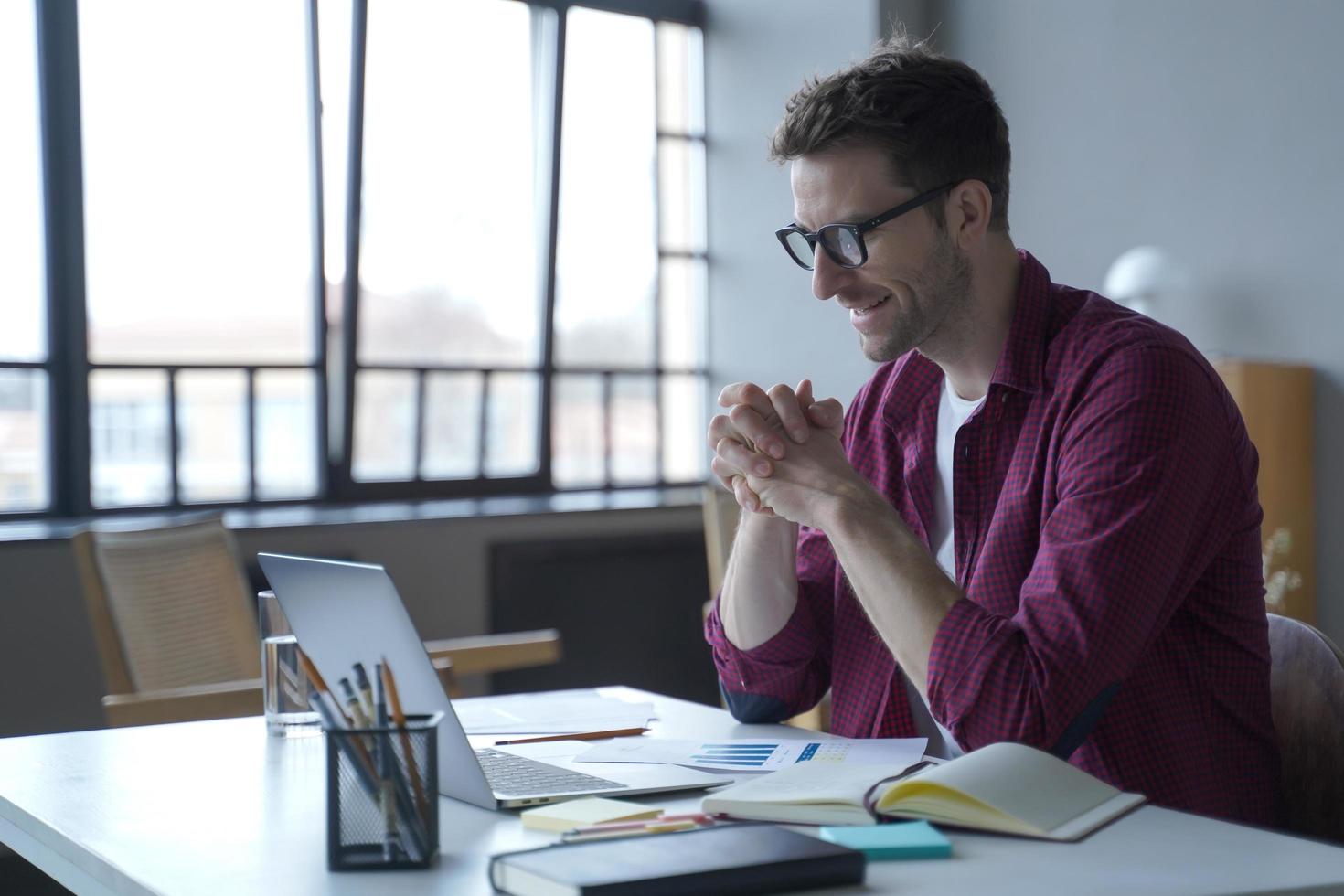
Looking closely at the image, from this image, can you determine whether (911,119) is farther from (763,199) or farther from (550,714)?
(763,199)

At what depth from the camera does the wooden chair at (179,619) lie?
2.86 metres

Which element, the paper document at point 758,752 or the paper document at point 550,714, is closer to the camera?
the paper document at point 758,752

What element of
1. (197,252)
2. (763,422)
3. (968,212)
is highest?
(197,252)

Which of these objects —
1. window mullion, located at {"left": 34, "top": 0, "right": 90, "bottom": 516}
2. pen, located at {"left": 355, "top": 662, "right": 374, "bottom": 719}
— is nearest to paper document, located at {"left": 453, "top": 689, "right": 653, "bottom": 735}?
pen, located at {"left": 355, "top": 662, "right": 374, "bottom": 719}

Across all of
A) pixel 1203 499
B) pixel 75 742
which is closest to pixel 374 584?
pixel 75 742

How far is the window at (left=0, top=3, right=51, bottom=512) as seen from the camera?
13.4 feet

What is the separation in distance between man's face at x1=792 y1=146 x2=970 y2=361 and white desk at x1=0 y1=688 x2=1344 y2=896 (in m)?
0.49

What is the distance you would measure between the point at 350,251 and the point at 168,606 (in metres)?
1.85

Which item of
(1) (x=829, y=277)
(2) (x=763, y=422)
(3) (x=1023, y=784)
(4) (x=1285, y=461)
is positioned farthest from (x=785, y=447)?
(4) (x=1285, y=461)

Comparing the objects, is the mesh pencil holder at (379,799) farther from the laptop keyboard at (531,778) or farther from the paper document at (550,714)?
the paper document at (550,714)

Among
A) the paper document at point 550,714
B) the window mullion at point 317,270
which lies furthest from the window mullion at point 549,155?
the paper document at point 550,714

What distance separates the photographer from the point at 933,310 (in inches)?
64.3

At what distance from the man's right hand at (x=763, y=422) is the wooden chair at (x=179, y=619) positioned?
127 centimetres

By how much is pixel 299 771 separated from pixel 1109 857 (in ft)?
2.64
